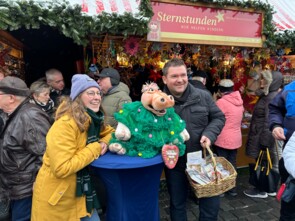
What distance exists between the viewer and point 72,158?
195 cm

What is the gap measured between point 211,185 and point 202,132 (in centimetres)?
56

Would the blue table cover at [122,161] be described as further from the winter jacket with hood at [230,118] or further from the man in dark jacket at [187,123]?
the winter jacket with hood at [230,118]

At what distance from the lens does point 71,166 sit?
→ 191 centimetres

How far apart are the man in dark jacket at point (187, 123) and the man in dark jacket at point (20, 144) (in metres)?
1.28

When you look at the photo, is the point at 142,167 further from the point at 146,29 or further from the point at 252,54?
the point at 252,54

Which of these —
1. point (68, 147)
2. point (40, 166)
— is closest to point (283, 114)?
point (68, 147)

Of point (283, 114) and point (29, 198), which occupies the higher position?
point (283, 114)

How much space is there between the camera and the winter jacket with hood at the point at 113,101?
344 cm

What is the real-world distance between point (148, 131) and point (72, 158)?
64 centimetres

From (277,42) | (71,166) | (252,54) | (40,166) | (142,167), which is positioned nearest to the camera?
(71,166)

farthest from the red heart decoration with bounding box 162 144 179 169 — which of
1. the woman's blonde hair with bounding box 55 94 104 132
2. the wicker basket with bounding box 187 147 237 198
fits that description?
the woman's blonde hair with bounding box 55 94 104 132

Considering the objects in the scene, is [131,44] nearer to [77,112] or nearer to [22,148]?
[77,112]

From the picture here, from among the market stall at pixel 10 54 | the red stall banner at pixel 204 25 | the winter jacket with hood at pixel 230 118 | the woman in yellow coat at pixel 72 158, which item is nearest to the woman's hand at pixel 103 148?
the woman in yellow coat at pixel 72 158

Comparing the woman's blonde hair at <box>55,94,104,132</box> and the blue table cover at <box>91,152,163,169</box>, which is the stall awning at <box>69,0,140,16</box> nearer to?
the woman's blonde hair at <box>55,94,104,132</box>
